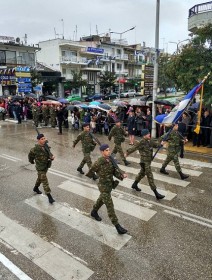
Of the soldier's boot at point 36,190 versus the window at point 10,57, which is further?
Result: the window at point 10,57

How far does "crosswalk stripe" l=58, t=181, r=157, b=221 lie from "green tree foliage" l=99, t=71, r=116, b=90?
157ft

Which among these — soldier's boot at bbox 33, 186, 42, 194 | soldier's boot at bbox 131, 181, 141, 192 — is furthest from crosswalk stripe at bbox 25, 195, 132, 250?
soldier's boot at bbox 131, 181, 141, 192

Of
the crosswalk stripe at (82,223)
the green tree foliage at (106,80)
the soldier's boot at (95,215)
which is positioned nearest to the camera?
the crosswalk stripe at (82,223)

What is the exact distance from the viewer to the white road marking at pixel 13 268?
4.78 metres

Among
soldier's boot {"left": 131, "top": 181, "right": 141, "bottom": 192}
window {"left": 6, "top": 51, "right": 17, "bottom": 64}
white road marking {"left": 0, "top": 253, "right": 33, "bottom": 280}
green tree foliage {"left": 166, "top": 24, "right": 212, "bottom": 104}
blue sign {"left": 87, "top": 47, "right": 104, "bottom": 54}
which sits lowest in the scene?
white road marking {"left": 0, "top": 253, "right": 33, "bottom": 280}

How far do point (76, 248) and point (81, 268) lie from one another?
607mm

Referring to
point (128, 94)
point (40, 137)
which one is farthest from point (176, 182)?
point (128, 94)

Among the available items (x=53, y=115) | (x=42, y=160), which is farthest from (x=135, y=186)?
(x=53, y=115)

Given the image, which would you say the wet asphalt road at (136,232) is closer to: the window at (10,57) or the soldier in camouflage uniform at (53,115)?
the soldier in camouflage uniform at (53,115)

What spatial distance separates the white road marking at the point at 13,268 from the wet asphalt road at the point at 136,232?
0.23ft

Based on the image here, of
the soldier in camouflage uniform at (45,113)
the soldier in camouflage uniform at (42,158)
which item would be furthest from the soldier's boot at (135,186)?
the soldier in camouflage uniform at (45,113)

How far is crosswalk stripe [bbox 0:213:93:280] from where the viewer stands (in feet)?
16.0

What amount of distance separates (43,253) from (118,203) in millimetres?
2618

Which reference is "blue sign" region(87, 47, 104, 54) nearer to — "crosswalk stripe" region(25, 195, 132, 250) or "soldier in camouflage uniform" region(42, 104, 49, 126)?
"soldier in camouflage uniform" region(42, 104, 49, 126)
